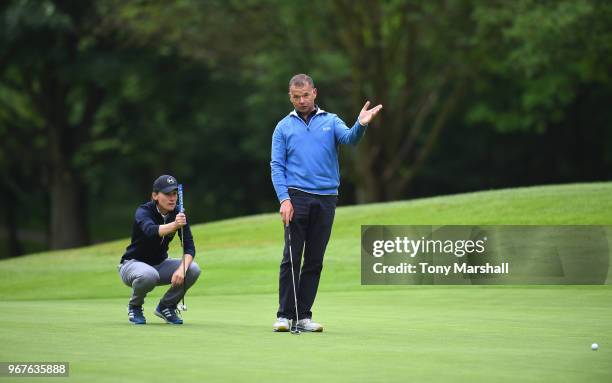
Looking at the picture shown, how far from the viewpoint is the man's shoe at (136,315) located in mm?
10539

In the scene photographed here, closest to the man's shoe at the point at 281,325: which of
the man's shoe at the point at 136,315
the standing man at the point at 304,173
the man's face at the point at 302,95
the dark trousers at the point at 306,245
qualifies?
the standing man at the point at 304,173

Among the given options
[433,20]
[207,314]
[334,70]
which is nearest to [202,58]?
[334,70]

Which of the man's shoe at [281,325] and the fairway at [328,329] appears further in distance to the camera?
the man's shoe at [281,325]

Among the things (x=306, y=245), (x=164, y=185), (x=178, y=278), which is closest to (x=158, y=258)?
(x=178, y=278)

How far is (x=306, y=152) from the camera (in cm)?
993

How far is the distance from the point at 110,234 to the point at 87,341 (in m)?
61.1

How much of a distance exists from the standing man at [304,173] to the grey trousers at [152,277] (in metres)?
0.99

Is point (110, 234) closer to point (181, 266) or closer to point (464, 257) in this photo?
point (464, 257)

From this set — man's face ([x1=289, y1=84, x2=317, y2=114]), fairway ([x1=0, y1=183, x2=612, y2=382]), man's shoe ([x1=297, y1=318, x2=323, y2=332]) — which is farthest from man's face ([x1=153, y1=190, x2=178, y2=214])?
man's shoe ([x1=297, y1=318, x2=323, y2=332])

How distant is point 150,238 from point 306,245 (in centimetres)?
147

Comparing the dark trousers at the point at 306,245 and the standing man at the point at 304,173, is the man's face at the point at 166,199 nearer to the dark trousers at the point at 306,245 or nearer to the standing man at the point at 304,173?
the standing man at the point at 304,173

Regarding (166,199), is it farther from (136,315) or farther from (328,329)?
(328,329)

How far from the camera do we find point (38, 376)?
6.66m

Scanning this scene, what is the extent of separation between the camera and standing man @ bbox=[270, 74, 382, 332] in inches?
389
